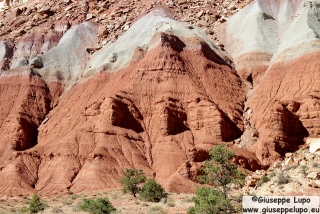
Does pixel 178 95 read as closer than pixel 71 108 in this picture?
Yes

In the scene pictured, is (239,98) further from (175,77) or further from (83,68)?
(83,68)

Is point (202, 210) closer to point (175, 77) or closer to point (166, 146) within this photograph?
point (166, 146)

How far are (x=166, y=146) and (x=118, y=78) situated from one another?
1526 centimetres

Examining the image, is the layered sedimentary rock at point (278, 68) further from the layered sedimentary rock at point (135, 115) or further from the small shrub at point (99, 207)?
the small shrub at point (99, 207)

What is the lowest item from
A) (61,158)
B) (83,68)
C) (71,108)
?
(61,158)

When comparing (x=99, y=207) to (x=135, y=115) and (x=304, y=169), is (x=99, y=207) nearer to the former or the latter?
(x=304, y=169)

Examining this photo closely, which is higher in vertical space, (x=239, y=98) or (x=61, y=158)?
(x=239, y=98)

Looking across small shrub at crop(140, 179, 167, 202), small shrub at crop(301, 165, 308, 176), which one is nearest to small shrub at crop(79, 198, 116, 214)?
small shrub at crop(140, 179, 167, 202)

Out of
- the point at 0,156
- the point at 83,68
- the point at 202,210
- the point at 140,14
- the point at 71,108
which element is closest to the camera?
the point at 202,210

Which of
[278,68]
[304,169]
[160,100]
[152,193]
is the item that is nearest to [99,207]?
[152,193]

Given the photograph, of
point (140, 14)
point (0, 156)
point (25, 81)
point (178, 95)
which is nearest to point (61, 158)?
point (0, 156)

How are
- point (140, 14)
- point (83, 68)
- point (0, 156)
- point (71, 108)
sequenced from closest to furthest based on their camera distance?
point (0, 156) → point (71, 108) → point (83, 68) → point (140, 14)

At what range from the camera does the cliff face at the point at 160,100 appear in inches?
1859

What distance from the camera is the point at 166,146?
49312mm
